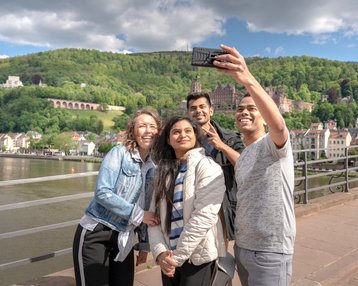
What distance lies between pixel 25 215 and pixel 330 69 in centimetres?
12298

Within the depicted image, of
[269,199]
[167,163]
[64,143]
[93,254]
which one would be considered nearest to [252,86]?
[269,199]

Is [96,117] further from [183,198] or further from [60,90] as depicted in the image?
[183,198]

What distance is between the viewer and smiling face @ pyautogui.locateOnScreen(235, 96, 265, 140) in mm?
1983

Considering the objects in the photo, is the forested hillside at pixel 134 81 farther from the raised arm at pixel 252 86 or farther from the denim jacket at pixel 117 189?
the raised arm at pixel 252 86

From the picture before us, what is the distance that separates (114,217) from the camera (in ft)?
6.65

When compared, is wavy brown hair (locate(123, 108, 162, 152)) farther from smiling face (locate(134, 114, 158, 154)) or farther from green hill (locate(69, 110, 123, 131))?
green hill (locate(69, 110, 123, 131))

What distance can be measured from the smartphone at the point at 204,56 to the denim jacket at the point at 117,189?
795mm

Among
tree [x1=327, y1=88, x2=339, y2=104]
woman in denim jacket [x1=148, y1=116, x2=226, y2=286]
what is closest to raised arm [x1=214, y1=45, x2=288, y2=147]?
woman in denim jacket [x1=148, y1=116, x2=226, y2=286]

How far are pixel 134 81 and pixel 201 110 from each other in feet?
503

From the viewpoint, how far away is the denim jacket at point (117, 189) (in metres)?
1.96

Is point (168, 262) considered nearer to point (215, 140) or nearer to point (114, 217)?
point (114, 217)

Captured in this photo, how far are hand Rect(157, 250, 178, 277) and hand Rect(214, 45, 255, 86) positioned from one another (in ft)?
2.95

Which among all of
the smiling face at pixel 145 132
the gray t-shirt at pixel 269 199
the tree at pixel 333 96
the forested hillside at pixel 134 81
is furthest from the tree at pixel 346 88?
the gray t-shirt at pixel 269 199

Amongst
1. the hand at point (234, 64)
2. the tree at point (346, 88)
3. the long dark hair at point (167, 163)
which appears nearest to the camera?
the hand at point (234, 64)
